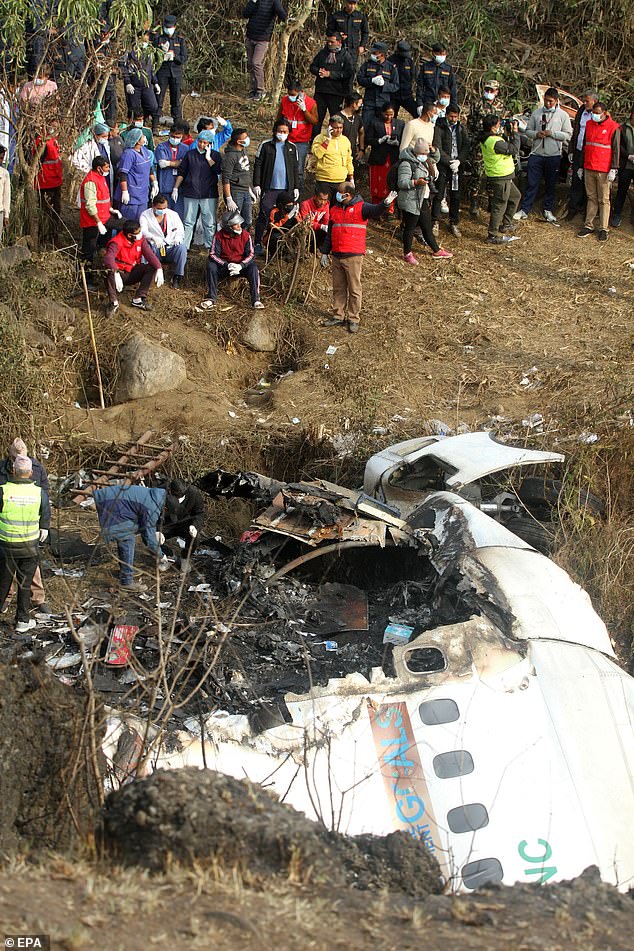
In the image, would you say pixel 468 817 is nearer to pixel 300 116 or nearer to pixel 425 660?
pixel 425 660

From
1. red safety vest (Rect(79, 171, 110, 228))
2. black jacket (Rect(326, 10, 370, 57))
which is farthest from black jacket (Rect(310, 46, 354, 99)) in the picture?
red safety vest (Rect(79, 171, 110, 228))

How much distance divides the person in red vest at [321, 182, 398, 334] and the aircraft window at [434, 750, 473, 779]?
8005 millimetres

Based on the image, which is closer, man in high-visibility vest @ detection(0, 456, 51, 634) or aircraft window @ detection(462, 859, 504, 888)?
aircraft window @ detection(462, 859, 504, 888)

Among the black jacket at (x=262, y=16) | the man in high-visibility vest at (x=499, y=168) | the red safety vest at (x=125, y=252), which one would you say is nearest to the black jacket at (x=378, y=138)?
the man in high-visibility vest at (x=499, y=168)

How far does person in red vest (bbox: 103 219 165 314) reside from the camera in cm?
1275

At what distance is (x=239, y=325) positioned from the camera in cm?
1327

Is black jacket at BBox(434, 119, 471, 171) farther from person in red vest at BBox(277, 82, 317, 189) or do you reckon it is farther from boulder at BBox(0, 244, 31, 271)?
boulder at BBox(0, 244, 31, 271)

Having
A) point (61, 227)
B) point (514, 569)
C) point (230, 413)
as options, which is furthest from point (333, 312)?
point (514, 569)

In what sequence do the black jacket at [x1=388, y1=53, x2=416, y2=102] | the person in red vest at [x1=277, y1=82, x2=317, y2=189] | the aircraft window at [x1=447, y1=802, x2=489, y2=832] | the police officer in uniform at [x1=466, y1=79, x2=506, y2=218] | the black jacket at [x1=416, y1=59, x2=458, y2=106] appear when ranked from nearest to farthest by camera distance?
1. the aircraft window at [x1=447, y1=802, x2=489, y2=832]
2. the person in red vest at [x1=277, y1=82, x2=317, y2=189]
3. the black jacket at [x1=416, y1=59, x2=458, y2=106]
4. the black jacket at [x1=388, y1=53, x2=416, y2=102]
5. the police officer in uniform at [x1=466, y1=79, x2=506, y2=218]

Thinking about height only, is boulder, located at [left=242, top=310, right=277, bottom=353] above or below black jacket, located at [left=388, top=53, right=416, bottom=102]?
below

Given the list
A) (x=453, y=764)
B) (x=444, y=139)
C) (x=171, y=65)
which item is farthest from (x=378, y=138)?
(x=453, y=764)

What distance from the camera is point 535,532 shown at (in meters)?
9.22

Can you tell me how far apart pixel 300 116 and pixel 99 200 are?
11.2 feet

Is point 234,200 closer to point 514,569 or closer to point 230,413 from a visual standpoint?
point 230,413
